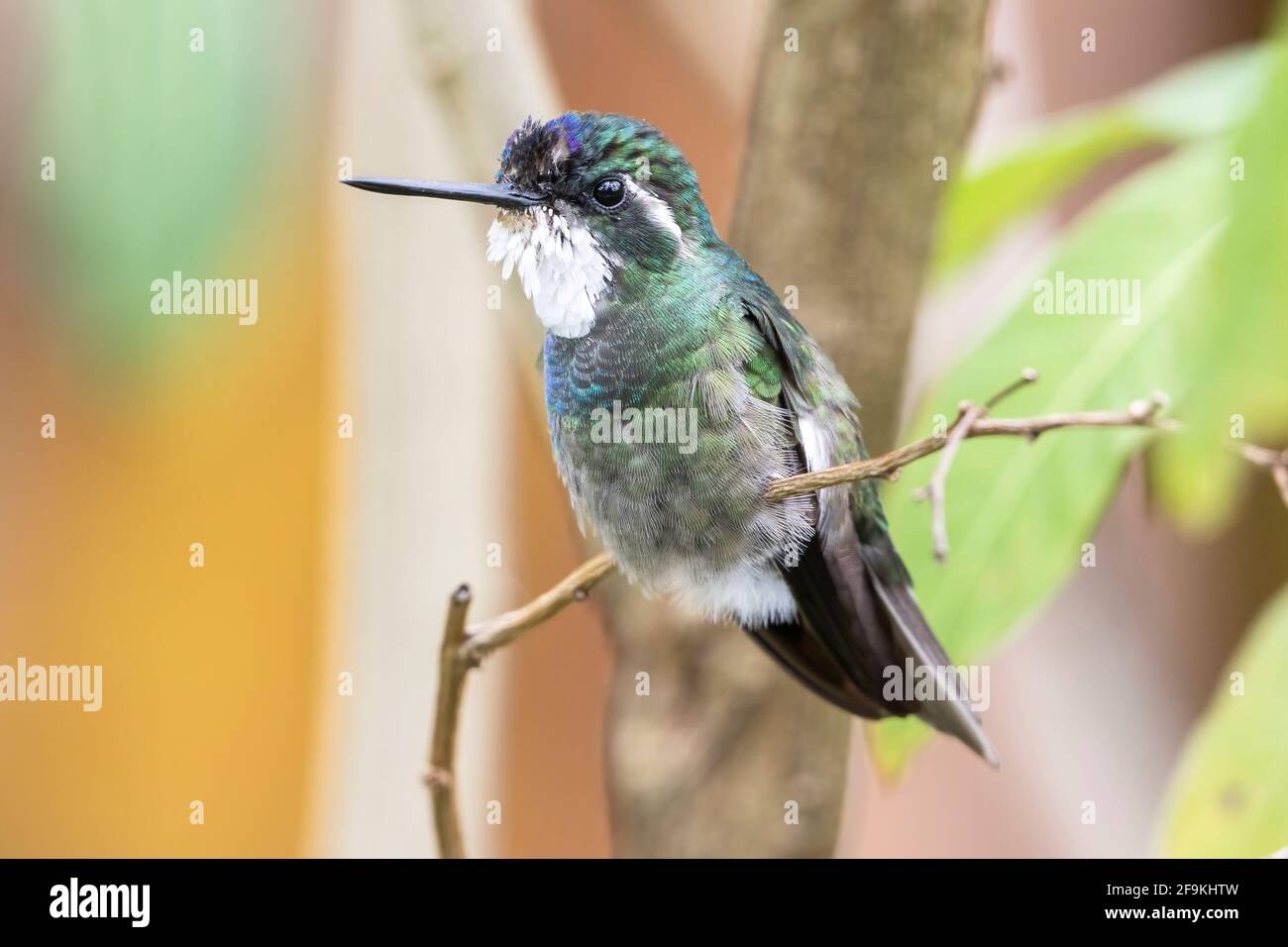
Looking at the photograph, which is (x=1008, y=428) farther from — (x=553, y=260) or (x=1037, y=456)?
(x=1037, y=456)

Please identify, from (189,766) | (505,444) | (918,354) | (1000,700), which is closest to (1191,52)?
(918,354)

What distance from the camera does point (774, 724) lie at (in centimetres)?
125

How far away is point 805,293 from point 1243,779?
1.98 ft

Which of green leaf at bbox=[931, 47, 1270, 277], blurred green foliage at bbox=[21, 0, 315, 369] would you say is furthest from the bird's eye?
blurred green foliage at bbox=[21, 0, 315, 369]

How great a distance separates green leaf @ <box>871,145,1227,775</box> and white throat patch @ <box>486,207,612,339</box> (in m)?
0.34

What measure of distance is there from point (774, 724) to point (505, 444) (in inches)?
28.8

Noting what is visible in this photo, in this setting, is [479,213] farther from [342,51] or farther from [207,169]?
[342,51]

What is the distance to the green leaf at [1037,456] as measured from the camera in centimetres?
103

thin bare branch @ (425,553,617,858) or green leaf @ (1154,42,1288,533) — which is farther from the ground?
green leaf @ (1154,42,1288,533)

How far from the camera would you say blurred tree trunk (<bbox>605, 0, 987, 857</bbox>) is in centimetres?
113

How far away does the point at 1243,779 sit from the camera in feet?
3.63

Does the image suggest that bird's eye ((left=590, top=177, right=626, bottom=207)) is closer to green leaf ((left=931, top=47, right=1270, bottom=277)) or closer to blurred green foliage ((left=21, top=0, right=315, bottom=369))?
green leaf ((left=931, top=47, right=1270, bottom=277))

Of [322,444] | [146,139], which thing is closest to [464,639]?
[146,139]

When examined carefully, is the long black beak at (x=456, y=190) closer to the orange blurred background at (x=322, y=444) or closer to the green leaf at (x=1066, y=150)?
the orange blurred background at (x=322, y=444)
